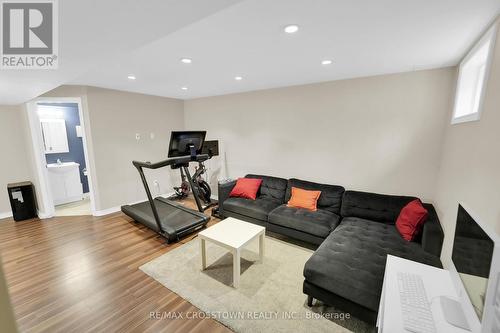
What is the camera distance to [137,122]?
4320mm

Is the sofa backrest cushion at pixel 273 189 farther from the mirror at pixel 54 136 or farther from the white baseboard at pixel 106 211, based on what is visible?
the mirror at pixel 54 136

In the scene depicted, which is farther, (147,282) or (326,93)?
(326,93)

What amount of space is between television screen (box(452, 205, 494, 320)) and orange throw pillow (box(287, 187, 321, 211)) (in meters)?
1.99

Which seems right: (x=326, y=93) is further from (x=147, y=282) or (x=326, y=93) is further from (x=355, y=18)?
(x=147, y=282)

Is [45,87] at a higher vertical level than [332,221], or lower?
higher

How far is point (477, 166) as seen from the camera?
156cm

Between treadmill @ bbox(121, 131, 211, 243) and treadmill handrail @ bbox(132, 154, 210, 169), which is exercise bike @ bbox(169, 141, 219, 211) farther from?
treadmill handrail @ bbox(132, 154, 210, 169)

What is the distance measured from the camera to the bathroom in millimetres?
4406

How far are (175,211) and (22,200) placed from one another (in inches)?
108

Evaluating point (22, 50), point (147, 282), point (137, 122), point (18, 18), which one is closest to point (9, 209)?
point (137, 122)

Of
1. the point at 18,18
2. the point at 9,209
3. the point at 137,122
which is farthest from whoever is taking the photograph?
the point at 137,122

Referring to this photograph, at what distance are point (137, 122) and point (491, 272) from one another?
4969 mm

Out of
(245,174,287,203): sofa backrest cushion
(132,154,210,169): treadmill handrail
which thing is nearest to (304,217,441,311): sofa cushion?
(245,174,287,203): sofa backrest cushion

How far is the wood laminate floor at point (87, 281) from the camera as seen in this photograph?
1.76 metres
